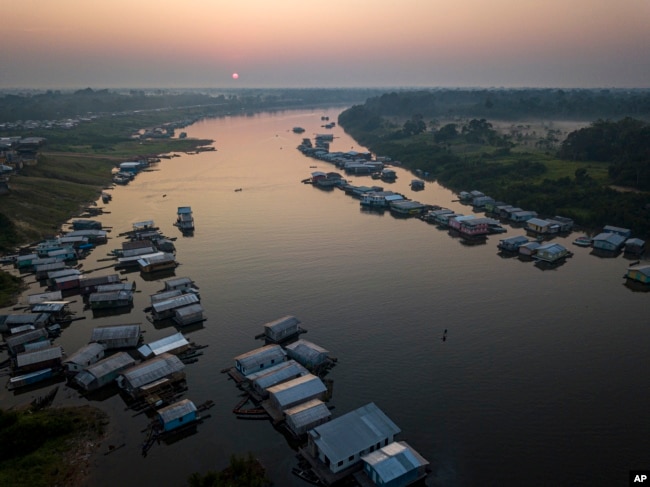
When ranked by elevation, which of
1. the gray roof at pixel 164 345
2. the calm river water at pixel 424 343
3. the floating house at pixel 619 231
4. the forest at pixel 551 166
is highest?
the forest at pixel 551 166

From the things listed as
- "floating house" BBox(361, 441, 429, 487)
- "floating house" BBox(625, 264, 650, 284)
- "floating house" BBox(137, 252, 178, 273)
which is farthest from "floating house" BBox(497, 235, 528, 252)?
"floating house" BBox(137, 252, 178, 273)

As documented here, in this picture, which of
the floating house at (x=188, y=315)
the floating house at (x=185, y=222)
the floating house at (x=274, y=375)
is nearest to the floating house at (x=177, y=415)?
the floating house at (x=274, y=375)

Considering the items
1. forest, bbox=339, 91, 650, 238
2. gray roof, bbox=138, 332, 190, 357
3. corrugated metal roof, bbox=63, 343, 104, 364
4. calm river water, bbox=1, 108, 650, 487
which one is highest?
forest, bbox=339, 91, 650, 238

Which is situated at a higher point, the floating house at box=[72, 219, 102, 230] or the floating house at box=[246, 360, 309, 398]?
the floating house at box=[72, 219, 102, 230]

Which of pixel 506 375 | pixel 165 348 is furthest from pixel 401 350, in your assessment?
pixel 165 348

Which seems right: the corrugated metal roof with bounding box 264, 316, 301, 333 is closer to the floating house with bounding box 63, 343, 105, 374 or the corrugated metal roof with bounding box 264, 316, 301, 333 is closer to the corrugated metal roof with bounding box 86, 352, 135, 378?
the corrugated metal roof with bounding box 86, 352, 135, 378

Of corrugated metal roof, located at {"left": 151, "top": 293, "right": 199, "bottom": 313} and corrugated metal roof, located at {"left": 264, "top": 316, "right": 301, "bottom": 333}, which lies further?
corrugated metal roof, located at {"left": 151, "top": 293, "right": 199, "bottom": 313}

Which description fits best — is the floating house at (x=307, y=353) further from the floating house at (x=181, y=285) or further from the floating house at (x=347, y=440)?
the floating house at (x=181, y=285)
